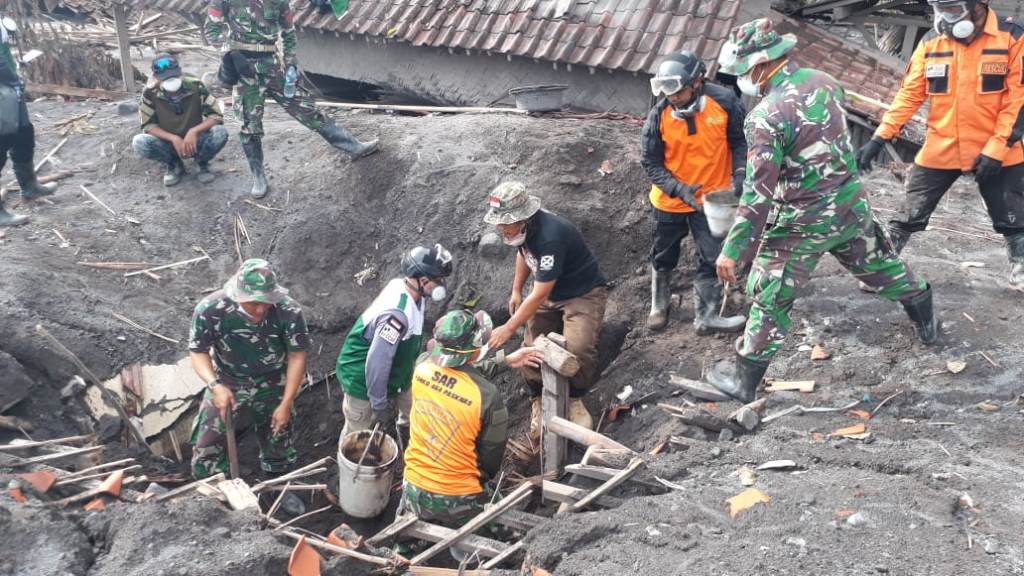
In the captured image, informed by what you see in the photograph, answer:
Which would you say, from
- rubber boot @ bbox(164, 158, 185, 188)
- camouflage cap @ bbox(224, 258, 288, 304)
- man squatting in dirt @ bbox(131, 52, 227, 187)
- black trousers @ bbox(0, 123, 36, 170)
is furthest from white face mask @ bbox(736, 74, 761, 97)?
black trousers @ bbox(0, 123, 36, 170)

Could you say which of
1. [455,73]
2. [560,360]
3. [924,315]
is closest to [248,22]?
[455,73]

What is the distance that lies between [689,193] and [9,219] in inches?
241

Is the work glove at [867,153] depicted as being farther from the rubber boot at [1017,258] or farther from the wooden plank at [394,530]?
the wooden plank at [394,530]

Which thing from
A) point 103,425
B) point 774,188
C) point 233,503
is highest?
point 774,188

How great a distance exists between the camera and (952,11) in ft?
17.0

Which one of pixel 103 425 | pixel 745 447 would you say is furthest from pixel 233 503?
pixel 745 447

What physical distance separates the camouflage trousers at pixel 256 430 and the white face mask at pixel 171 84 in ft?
12.5

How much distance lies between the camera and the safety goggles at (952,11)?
5131mm

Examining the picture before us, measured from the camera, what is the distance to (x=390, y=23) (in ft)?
35.1

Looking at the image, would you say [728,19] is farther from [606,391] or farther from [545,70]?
[606,391]

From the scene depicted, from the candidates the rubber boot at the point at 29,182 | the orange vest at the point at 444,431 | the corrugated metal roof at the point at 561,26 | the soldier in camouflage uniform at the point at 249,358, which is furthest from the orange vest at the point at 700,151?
the rubber boot at the point at 29,182

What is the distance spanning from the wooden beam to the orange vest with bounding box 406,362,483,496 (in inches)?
392

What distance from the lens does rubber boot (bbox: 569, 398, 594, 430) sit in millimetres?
5863

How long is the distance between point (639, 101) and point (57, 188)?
6.26 m
